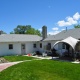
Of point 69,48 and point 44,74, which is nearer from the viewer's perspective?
point 44,74

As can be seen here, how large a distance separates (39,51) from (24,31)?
55.5 meters

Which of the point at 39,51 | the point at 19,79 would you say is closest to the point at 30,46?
the point at 39,51

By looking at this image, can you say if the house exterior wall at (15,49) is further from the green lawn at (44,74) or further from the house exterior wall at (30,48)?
the green lawn at (44,74)

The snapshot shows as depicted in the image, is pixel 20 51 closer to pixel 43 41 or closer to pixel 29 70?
pixel 43 41

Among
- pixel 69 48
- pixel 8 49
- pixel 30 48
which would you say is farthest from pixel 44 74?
pixel 30 48

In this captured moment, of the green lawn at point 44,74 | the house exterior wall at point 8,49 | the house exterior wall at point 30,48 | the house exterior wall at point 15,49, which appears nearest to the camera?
the green lawn at point 44,74

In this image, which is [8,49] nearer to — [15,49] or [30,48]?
[15,49]

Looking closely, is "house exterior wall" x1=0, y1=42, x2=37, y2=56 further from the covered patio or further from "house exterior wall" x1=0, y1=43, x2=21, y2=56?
the covered patio

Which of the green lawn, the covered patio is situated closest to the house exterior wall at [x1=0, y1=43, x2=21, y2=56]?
the covered patio

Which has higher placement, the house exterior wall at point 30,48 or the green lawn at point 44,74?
the house exterior wall at point 30,48

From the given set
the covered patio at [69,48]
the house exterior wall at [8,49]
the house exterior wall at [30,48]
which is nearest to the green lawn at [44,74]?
the covered patio at [69,48]

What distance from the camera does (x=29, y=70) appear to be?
49.6 feet

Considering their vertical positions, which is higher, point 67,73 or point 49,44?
point 49,44

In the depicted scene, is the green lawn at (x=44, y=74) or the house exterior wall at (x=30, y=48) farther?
the house exterior wall at (x=30, y=48)
